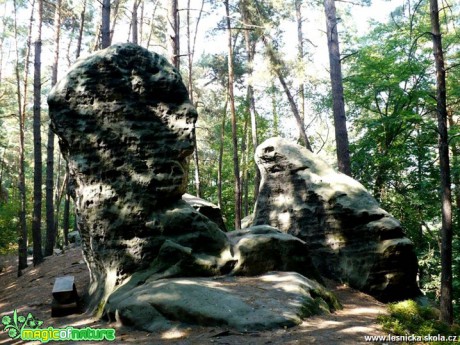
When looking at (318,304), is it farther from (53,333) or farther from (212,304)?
(53,333)

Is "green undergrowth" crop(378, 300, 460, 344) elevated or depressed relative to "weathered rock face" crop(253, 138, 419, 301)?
depressed

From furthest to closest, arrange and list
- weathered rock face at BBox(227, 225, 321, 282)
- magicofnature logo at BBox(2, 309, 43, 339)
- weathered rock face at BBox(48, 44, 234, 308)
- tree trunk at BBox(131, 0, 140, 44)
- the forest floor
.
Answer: tree trunk at BBox(131, 0, 140, 44)
weathered rock face at BBox(227, 225, 321, 282)
weathered rock face at BBox(48, 44, 234, 308)
magicofnature logo at BBox(2, 309, 43, 339)
the forest floor

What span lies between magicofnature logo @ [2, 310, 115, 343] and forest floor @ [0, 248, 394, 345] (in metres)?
0.12

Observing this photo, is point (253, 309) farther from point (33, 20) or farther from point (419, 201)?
point (33, 20)

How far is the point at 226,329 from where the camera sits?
476 cm

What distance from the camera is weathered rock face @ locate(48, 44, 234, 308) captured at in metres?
6.84

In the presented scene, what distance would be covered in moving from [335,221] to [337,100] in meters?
4.62

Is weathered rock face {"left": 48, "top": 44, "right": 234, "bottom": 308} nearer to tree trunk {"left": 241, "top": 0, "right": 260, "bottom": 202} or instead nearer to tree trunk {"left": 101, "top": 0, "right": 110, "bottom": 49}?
tree trunk {"left": 101, "top": 0, "right": 110, "bottom": 49}

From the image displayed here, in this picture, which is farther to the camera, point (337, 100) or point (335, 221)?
point (337, 100)

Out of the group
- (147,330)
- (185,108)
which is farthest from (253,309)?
(185,108)

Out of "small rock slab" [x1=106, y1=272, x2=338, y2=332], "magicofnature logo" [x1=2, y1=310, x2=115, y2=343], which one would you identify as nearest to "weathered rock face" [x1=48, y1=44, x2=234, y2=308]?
"small rock slab" [x1=106, y1=272, x2=338, y2=332]

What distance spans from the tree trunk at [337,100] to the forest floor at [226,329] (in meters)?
4.35

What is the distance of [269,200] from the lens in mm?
10953

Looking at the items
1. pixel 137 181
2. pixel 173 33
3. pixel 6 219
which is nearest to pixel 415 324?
pixel 137 181
